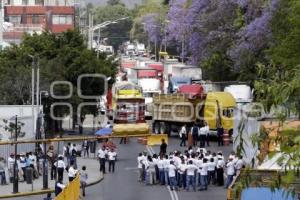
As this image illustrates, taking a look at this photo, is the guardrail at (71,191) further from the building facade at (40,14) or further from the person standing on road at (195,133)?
the building facade at (40,14)

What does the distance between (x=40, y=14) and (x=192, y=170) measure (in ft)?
287

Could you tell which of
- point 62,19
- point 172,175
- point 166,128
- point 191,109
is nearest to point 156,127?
point 166,128

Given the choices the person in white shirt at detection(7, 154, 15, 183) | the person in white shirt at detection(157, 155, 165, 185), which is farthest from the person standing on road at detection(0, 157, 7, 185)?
the person in white shirt at detection(157, 155, 165, 185)

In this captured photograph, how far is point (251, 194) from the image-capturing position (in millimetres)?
18484

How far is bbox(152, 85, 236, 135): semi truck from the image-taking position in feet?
167

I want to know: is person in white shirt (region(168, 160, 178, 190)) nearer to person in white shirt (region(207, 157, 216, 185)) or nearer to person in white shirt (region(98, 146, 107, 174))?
person in white shirt (region(207, 157, 216, 185))

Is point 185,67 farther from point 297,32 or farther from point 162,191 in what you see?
point 162,191

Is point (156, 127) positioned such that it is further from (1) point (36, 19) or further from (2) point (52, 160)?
(1) point (36, 19)

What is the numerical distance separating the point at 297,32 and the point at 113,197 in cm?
1187

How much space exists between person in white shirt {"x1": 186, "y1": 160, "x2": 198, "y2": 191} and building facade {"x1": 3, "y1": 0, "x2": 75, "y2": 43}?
249 ft

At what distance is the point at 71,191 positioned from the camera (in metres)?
28.8

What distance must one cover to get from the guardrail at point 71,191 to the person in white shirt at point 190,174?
13.2 feet

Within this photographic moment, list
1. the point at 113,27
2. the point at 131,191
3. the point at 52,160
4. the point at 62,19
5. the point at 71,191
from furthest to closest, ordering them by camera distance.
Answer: the point at 113,27 → the point at 62,19 → the point at 52,160 → the point at 131,191 → the point at 71,191

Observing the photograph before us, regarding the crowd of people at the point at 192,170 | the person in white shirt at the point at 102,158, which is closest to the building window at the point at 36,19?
the person in white shirt at the point at 102,158
